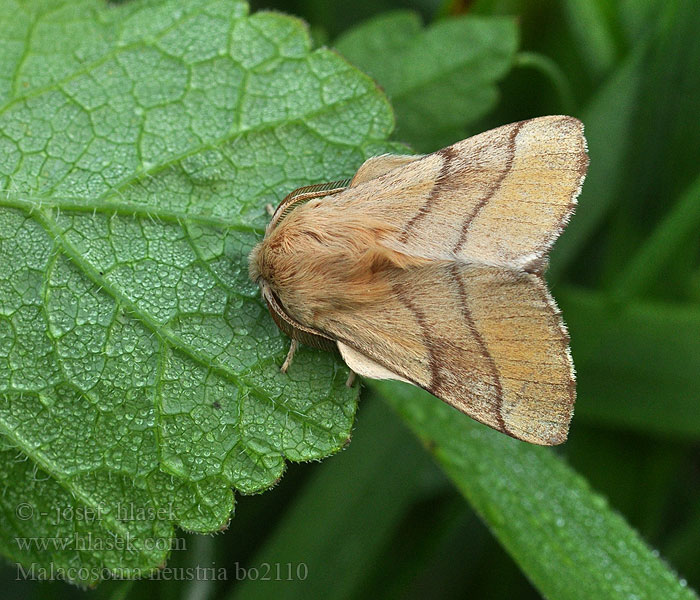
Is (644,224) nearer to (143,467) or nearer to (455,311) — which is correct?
(455,311)

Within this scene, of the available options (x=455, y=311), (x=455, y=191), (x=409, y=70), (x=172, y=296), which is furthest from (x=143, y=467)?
(x=409, y=70)

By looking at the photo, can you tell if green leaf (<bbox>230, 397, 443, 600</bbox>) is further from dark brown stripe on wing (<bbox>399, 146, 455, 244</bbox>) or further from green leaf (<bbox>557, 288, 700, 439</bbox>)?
dark brown stripe on wing (<bbox>399, 146, 455, 244</bbox>)

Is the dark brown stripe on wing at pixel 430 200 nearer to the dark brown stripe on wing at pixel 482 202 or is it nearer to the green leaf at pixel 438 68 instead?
the dark brown stripe on wing at pixel 482 202

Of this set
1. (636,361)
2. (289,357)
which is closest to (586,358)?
(636,361)

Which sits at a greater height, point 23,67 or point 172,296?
point 23,67

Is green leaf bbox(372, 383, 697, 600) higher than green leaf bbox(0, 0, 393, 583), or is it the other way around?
green leaf bbox(0, 0, 393, 583)

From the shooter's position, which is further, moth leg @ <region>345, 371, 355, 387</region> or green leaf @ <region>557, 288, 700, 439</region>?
green leaf @ <region>557, 288, 700, 439</region>

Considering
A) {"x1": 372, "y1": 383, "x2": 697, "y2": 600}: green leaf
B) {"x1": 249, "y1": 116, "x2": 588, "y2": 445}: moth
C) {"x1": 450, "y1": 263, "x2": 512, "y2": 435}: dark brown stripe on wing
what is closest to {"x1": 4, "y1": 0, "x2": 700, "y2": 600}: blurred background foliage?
{"x1": 372, "y1": 383, "x2": 697, "y2": 600}: green leaf
